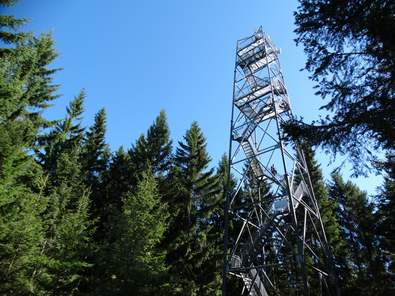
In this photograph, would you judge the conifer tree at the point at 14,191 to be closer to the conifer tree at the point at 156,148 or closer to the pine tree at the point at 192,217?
the pine tree at the point at 192,217

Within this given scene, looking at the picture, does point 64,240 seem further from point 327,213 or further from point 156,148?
point 327,213

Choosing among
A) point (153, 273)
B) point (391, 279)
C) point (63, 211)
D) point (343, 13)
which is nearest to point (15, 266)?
point (63, 211)

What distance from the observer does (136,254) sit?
12523 mm

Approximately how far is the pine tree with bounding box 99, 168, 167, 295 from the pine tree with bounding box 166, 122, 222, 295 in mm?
1648

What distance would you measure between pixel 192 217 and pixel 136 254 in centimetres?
654

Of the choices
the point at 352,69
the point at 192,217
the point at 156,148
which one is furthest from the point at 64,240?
the point at 352,69

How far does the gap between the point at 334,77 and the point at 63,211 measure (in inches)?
556

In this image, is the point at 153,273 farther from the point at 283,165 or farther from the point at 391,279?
the point at 391,279

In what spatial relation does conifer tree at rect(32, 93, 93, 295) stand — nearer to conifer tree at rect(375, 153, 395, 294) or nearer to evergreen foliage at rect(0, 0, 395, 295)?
evergreen foliage at rect(0, 0, 395, 295)

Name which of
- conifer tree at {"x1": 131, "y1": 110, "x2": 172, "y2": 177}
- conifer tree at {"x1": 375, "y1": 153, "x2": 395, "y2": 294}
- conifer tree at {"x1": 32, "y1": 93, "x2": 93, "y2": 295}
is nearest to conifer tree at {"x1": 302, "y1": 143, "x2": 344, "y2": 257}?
conifer tree at {"x1": 375, "y1": 153, "x2": 395, "y2": 294}

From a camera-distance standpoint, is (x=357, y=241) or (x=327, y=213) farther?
(x=357, y=241)

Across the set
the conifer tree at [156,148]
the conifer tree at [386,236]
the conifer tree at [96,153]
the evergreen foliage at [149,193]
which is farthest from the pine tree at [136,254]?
the conifer tree at [386,236]

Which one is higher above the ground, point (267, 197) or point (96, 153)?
point (96, 153)

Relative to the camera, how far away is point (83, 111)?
24.2 metres
